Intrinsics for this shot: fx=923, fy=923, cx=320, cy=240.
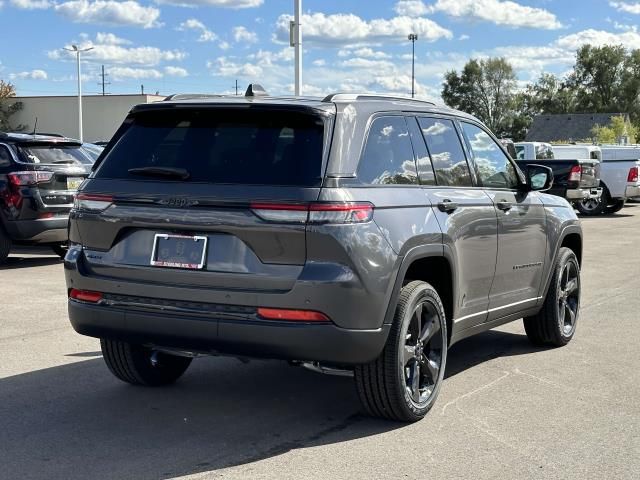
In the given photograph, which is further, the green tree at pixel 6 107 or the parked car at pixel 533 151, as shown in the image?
the green tree at pixel 6 107

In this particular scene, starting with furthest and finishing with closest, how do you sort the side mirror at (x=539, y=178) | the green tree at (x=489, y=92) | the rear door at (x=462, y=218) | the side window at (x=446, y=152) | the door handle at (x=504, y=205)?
the green tree at (x=489, y=92), the side mirror at (x=539, y=178), the door handle at (x=504, y=205), the side window at (x=446, y=152), the rear door at (x=462, y=218)

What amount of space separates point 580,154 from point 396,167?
2266cm

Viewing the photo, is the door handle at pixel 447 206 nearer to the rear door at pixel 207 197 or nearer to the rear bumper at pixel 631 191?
the rear door at pixel 207 197

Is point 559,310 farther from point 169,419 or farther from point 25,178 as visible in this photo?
point 25,178

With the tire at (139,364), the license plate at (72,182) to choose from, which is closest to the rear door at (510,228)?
the tire at (139,364)

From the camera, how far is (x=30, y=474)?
443 cm

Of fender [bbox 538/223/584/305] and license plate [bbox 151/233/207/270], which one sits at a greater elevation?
license plate [bbox 151/233/207/270]

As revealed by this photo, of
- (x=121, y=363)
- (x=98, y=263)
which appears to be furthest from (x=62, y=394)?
(x=98, y=263)

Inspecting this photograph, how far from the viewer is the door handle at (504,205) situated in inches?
251

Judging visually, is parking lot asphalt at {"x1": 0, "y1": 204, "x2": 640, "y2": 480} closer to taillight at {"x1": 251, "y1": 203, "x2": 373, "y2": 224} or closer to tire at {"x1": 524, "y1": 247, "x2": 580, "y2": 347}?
tire at {"x1": 524, "y1": 247, "x2": 580, "y2": 347}

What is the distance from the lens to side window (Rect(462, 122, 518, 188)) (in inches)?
252

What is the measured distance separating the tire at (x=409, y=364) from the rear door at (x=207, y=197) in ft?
2.51

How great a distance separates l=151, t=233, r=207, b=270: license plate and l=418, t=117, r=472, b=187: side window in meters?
1.70

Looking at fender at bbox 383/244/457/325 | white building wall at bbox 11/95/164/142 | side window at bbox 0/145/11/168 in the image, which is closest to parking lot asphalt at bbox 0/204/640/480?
fender at bbox 383/244/457/325
